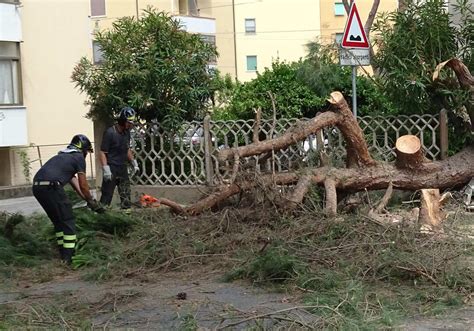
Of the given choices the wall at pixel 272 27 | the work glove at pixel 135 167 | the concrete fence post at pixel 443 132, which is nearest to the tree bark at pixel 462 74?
the concrete fence post at pixel 443 132

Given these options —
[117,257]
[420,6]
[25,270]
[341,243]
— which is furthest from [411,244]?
[420,6]

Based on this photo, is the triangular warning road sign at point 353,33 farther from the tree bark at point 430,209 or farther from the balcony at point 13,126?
the balcony at point 13,126

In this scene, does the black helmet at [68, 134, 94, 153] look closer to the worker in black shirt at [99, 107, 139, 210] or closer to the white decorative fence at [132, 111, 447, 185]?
the white decorative fence at [132, 111, 447, 185]

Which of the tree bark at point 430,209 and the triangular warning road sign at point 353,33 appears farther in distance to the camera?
the triangular warning road sign at point 353,33

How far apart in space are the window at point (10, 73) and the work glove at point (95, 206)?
14.5 meters

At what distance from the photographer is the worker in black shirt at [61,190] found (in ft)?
25.7

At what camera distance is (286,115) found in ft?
51.7

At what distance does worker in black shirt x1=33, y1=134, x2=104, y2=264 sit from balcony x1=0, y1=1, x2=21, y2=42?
15.1 metres

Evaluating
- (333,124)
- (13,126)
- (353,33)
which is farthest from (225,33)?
(333,124)

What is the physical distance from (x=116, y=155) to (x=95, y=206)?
9.01 feet

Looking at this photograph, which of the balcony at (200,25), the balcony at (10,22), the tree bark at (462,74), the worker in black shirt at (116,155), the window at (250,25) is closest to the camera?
the tree bark at (462,74)

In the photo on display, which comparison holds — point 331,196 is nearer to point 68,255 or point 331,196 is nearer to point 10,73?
point 68,255

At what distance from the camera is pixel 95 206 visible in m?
8.43

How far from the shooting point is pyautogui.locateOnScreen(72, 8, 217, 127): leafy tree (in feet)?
38.6
